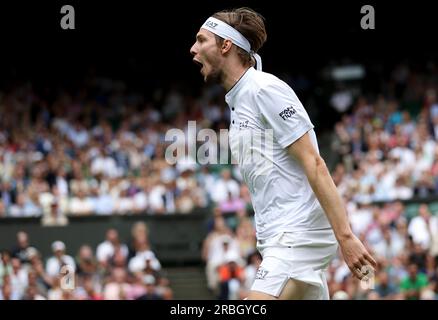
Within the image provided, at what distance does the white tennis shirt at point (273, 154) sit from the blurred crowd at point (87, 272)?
7.09m

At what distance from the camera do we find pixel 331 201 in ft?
15.8

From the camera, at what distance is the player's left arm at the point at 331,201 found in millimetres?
4691

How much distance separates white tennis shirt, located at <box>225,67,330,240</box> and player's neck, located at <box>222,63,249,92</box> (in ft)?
0.13

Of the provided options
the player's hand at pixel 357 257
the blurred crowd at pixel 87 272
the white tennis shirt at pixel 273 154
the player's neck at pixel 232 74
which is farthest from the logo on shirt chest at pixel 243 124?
the blurred crowd at pixel 87 272

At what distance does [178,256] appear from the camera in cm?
1655

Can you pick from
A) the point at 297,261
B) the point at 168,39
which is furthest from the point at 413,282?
the point at 168,39

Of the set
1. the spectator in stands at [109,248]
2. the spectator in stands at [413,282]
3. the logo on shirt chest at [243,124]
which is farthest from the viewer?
the spectator in stands at [109,248]

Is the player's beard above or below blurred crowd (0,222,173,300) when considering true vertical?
above

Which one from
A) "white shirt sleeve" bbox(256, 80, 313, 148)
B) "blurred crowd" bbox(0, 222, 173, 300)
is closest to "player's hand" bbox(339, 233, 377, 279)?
"white shirt sleeve" bbox(256, 80, 313, 148)

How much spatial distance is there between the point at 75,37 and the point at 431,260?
1243 centimetres

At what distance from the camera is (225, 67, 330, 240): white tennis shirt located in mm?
5016

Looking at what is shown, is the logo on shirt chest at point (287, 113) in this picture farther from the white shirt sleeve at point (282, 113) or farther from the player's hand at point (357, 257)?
the player's hand at point (357, 257)

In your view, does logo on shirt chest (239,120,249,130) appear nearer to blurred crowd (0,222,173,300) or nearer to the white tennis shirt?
the white tennis shirt
